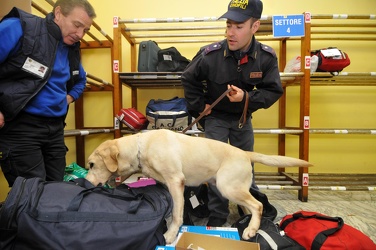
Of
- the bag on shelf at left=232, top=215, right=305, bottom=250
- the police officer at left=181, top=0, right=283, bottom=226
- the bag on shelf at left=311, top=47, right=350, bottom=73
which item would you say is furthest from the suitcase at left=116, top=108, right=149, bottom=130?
the bag on shelf at left=311, top=47, right=350, bottom=73

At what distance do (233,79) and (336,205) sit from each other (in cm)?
174

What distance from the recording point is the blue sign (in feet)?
8.04

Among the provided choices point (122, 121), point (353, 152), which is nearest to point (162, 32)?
point (122, 121)

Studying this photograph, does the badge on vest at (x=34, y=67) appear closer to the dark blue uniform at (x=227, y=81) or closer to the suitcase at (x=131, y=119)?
the dark blue uniform at (x=227, y=81)

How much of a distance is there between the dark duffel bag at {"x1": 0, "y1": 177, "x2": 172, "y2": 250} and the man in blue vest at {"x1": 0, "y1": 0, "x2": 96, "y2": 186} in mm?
330

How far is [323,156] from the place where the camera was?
11.0 ft

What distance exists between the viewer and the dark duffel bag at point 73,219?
100 centimetres

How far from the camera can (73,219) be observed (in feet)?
3.44

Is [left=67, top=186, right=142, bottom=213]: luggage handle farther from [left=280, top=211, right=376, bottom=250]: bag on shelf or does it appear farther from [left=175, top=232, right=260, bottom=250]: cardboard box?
[left=280, top=211, right=376, bottom=250]: bag on shelf

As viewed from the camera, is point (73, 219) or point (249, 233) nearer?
point (73, 219)

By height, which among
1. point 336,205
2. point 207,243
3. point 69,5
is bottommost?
point 336,205

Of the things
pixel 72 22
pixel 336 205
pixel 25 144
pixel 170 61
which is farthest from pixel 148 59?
pixel 336 205

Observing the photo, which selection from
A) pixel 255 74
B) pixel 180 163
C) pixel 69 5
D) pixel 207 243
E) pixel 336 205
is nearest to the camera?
pixel 207 243

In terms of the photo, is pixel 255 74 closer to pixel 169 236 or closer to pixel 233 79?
pixel 233 79
